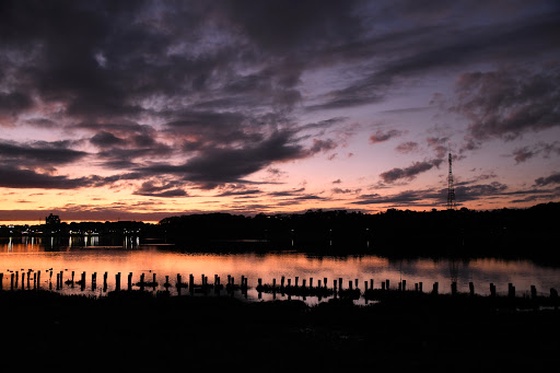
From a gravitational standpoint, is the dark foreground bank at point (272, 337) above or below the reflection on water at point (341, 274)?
above

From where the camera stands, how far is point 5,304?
35438 millimetres

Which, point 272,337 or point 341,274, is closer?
point 272,337

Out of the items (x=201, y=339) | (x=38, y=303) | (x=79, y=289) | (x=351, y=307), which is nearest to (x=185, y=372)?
(x=201, y=339)

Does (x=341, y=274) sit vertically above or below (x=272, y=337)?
below

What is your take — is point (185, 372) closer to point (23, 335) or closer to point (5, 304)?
point (23, 335)

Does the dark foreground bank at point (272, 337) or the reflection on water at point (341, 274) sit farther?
the reflection on water at point (341, 274)

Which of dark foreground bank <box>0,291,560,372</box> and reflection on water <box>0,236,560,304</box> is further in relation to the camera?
reflection on water <box>0,236,560,304</box>

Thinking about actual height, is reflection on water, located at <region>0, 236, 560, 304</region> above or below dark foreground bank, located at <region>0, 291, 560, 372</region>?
below

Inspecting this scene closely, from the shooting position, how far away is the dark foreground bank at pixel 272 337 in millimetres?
19766

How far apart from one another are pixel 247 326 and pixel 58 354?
1088 cm

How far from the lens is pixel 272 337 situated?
25469mm

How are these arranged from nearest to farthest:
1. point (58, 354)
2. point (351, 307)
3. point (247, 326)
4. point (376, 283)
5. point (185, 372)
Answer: point (185, 372) < point (58, 354) < point (247, 326) < point (351, 307) < point (376, 283)

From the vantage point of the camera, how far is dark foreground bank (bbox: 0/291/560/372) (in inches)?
778

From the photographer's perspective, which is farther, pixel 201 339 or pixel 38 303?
pixel 38 303
